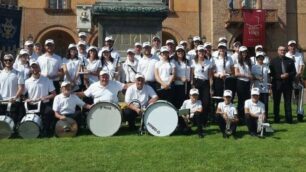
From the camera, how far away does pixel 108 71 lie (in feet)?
41.0

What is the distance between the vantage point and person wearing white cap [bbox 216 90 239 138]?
11172mm

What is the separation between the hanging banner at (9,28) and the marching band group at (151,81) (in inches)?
274

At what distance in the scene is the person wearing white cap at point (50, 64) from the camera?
1248cm

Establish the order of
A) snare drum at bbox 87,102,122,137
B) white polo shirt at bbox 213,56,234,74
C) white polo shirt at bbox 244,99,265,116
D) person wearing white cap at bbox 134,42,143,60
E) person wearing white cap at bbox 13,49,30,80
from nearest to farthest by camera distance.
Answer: snare drum at bbox 87,102,122,137, white polo shirt at bbox 244,99,265,116, person wearing white cap at bbox 13,49,30,80, white polo shirt at bbox 213,56,234,74, person wearing white cap at bbox 134,42,143,60

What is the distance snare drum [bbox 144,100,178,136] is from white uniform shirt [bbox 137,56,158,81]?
157cm

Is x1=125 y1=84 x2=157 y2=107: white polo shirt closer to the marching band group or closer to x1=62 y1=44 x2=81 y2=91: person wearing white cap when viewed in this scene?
the marching band group

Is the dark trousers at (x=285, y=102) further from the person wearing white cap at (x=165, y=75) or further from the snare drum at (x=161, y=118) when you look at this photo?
the snare drum at (x=161, y=118)

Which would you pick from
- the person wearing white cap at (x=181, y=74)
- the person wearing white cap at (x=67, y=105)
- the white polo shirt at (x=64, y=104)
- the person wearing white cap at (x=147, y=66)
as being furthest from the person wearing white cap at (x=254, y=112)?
the white polo shirt at (x=64, y=104)

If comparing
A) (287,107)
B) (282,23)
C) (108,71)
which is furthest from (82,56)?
(282,23)

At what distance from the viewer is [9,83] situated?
12.0 m

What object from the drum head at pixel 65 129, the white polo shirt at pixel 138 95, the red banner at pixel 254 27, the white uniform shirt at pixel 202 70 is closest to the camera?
the drum head at pixel 65 129

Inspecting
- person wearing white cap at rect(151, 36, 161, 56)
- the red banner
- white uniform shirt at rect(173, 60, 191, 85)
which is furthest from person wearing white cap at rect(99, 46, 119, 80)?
the red banner

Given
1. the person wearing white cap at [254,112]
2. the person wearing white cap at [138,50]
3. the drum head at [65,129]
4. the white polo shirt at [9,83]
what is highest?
the person wearing white cap at [138,50]

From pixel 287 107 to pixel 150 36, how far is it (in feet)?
13.0
